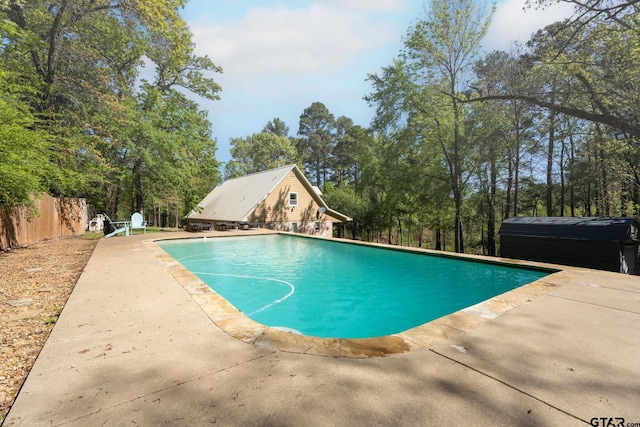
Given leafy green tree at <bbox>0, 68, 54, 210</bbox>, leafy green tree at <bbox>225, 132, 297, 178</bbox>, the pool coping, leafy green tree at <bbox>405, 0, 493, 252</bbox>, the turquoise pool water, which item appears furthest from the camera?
leafy green tree at <bbox>225, 132, 297, 178</bbox>

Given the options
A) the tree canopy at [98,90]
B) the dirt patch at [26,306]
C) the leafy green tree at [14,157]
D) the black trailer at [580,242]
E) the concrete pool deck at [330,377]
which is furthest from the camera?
the tree canopy at [98,90]

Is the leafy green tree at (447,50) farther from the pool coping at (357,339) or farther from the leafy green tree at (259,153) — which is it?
the leafy green tree at (259,153)

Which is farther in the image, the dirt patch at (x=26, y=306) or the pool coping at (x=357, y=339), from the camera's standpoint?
the pool coping at (x=357, y=339)

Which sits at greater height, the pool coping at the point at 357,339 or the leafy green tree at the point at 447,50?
the leafy green tree at the point at 447,50

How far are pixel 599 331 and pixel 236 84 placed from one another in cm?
2477

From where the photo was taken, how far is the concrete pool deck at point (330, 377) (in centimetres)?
168

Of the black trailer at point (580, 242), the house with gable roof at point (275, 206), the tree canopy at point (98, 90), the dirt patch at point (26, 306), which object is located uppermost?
the tree canopy at point (98, 90)

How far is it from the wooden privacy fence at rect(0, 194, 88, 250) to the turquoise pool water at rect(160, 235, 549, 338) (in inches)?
197

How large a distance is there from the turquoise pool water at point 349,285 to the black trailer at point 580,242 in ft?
7.30

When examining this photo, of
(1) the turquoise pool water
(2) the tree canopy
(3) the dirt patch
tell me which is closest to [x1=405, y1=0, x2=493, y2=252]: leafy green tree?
(1) the turquoise pool water

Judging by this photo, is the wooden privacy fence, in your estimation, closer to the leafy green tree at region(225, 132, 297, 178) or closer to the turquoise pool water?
the turquoise pool water

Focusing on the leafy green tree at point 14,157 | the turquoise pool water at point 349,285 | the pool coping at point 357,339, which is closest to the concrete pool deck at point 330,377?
the pool coping at point 357,339

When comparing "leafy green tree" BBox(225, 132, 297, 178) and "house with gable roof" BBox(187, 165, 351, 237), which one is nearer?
"house with gable roof" BBox(187, 165, 351, 237)

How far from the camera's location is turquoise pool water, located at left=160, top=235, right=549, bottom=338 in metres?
5.54
